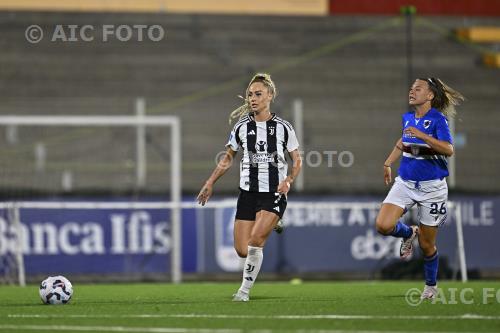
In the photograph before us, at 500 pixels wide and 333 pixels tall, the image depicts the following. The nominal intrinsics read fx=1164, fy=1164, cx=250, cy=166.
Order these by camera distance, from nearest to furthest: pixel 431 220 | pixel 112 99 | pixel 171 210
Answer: pixel 431 220 < pixel 171 210 < pixel 112 99

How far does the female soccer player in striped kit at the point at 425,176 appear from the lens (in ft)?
33.4

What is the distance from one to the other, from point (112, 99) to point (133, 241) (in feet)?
21.7

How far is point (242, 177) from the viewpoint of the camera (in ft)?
33.8

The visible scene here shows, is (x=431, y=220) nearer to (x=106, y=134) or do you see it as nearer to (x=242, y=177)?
(x=242, y=177)

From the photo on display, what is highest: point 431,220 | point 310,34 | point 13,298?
point 310,34

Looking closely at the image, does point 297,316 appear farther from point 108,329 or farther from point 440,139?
point 440,139

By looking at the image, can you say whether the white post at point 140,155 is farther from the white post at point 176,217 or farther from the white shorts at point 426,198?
the white shorts at point 426,198

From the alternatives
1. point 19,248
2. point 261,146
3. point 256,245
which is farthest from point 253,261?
point 19,248

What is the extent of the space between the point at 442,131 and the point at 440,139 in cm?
8

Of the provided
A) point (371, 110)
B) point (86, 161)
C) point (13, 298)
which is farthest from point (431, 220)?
point (371, 110)

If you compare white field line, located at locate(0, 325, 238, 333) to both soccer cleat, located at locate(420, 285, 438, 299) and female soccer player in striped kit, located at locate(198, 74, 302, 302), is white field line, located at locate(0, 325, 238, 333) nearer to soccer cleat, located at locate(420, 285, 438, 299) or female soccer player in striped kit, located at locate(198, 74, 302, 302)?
female soccer player in striped kit, located at locate(198, 74, 302, 302)

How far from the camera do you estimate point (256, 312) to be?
8812mm

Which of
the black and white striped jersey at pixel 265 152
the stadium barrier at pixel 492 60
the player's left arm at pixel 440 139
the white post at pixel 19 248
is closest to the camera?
the player's left arm at pixel 440 139

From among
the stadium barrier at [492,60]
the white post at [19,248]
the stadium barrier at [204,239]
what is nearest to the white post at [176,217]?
the stadium barrier at [204,239]
